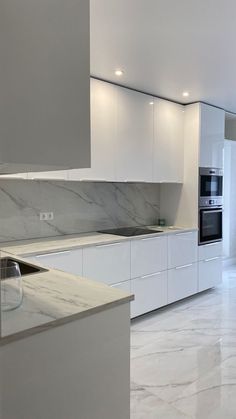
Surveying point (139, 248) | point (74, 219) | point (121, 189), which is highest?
point (121, 189)

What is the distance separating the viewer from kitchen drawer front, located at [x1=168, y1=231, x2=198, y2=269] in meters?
3.82

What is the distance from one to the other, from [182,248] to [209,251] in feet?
1.97

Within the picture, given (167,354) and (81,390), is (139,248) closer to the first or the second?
(167,354)

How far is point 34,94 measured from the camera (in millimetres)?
1062

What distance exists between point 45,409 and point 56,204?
7.89 ft

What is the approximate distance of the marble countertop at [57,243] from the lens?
2.65 m

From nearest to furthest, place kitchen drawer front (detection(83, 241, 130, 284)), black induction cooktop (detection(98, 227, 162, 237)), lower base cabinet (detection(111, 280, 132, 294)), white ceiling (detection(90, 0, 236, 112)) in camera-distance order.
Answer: white ceiling (detection(90, 0, 236, 112)) → kitchen drawer front (detection(83, 241, 130, 284)) → lower base cabinet (detection(111, 280, 132, 294)) → black induction cooktop (detection(98, 227, 162, 237))

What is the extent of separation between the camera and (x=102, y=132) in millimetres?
3273

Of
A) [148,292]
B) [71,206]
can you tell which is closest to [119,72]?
[71,206]

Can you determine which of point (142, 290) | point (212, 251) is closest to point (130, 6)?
point (142, 290)

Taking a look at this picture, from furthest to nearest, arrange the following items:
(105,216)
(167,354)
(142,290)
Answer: (105,216)
(142,290)
(167,354)

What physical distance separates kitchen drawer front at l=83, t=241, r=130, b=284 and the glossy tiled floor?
0.58 metres

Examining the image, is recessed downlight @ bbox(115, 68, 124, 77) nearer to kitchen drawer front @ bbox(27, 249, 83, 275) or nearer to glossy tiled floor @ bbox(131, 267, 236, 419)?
kitchen drawer front @ bbox(27, 249, 83, 275)

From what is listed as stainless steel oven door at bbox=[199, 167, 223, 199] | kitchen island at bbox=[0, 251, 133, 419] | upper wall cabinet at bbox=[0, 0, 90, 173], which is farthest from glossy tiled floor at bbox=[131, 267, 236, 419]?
upper wall cabinet at bbox=[0, 0, 90, 173]
